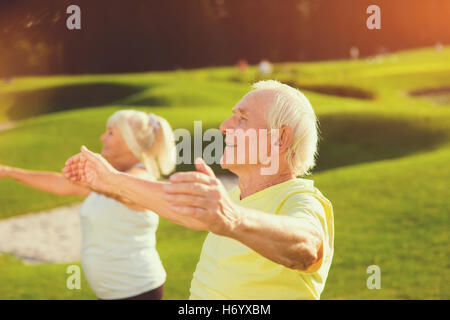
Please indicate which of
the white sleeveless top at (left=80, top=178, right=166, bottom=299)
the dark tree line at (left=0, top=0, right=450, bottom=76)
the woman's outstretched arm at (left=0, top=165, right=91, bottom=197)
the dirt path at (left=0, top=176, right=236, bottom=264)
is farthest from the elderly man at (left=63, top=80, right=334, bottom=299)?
the dark tree line at (left=0, top=0, right=450, bottom=76)

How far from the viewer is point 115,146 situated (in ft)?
15.9

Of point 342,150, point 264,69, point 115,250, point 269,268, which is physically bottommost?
point 342,150

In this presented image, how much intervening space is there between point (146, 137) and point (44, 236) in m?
8.30

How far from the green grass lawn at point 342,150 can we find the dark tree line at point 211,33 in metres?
0.99

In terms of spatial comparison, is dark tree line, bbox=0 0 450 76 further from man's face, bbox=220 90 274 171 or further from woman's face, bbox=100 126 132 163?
man's face, bbox=220 90 274 171

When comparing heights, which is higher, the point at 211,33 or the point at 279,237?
the point at 211,33

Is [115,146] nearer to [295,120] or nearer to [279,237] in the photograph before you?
[295,120]

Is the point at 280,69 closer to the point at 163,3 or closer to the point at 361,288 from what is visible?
the point at 163,3

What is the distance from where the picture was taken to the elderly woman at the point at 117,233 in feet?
15.0

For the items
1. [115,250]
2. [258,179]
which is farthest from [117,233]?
[258,179]

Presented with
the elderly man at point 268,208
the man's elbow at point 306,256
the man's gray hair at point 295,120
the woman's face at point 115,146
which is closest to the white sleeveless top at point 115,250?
the woman's face at point 115,146

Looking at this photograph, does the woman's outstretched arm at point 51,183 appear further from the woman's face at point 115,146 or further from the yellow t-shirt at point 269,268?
the yellow t-shirt at point 269,268
